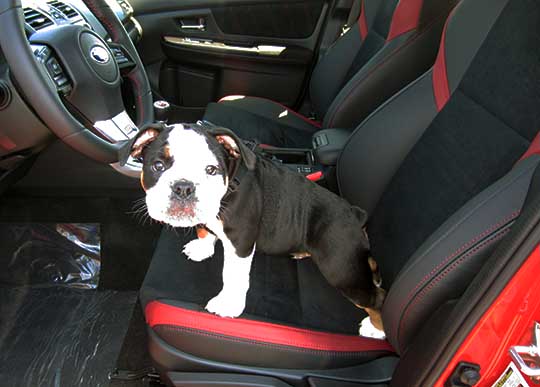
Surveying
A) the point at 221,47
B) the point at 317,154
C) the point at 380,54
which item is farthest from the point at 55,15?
the point at 221,47

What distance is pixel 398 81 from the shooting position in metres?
1.91

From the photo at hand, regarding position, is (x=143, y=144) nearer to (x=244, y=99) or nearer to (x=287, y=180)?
(x=287, y=180)

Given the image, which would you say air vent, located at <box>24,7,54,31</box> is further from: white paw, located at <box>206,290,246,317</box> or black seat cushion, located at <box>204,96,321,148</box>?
white paw, located at <box>206,290,246,317</box>

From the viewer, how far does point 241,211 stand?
53.7 inches

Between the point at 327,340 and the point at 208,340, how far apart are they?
12.1 inches

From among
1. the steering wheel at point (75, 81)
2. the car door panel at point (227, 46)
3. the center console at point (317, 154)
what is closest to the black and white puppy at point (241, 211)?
the steering wheel at point (75, 81)

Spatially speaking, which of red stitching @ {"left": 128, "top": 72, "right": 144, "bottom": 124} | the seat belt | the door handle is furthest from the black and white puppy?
the door handle

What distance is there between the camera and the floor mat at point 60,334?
186 cm

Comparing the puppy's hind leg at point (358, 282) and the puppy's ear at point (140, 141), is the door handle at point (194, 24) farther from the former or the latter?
the puppy's hind leg at point (358, 282)

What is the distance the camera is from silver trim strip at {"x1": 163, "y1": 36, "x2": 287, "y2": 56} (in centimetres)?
286

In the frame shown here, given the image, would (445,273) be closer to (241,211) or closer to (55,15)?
(241,211)

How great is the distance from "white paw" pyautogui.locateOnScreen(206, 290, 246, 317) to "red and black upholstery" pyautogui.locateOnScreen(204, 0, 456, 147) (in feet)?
3.38

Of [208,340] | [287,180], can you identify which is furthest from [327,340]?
[287,180]

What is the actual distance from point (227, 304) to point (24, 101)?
0.81 metres
